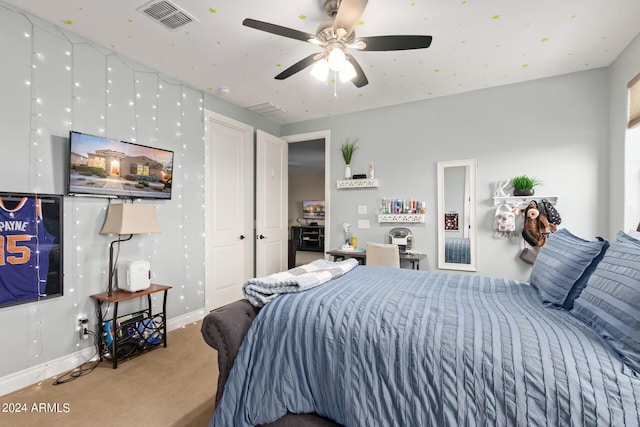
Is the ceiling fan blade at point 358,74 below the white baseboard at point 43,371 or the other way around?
the other way around

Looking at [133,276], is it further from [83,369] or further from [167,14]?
[167,14]

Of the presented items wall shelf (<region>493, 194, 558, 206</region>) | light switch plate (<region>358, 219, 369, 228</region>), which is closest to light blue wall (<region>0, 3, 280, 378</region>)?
light switch plate (<region>358, 219, 369, 228</region>)

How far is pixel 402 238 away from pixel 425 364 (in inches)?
111

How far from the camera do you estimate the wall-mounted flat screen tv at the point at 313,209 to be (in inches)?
A: 335

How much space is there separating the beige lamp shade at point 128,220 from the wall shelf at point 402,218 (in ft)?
8.88

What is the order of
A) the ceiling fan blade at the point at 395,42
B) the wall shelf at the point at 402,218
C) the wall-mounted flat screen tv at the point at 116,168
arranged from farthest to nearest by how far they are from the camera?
the wall shelf at the point at 402,218 → the wall-mounted flat screen tv at the point at 116,168 → the ceiling fan blade at the point at 395,42

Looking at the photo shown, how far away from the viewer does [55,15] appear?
87.4 inches

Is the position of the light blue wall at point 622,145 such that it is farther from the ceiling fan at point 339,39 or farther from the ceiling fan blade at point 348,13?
the ceiling fan blade at point 348,13

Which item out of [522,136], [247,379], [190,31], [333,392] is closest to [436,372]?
[333,392]

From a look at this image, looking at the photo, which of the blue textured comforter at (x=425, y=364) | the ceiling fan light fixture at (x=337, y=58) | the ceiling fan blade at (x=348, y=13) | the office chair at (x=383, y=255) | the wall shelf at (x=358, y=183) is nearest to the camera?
the blue textured comforter at (x=425, y=364)

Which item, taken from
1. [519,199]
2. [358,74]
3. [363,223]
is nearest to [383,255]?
[363,223]

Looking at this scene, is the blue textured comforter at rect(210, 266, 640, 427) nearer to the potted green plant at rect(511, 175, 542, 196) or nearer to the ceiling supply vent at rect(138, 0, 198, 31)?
the potted green plant at rect(511, 175, 542, 196)

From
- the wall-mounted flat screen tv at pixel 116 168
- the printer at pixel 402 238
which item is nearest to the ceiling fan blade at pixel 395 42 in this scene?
the wall-mounted flat screen tv at pixel 116 168

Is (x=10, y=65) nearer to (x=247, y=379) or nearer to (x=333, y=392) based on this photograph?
(x=247, y=379)
